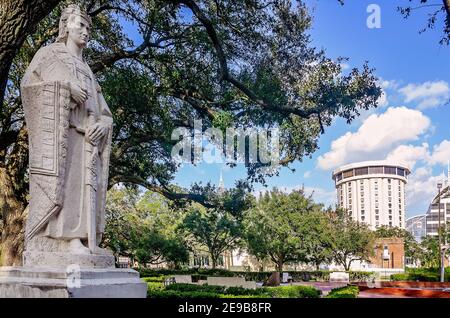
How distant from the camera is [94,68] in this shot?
41.8 ft

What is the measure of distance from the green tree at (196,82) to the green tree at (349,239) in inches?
1082

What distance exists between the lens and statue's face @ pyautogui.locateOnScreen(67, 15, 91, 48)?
538cm

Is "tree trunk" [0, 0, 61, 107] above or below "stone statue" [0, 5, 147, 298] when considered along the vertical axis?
above

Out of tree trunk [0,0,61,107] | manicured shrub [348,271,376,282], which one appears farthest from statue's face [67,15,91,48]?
manicured shrub [348,271,376,282]

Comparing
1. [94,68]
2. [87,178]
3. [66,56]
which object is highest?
[94,68]

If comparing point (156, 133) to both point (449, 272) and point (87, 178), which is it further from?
point (449, 272)

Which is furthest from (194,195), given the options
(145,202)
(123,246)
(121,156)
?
(145,202)

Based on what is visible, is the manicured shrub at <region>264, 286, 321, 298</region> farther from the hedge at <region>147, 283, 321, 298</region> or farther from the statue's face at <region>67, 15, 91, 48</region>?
the statue's face at <region>67, 15, 91, 48</region>

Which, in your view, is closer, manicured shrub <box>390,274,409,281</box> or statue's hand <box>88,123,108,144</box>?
statue's hand <box>88,123,108,144</box>

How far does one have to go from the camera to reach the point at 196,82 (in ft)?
46.1

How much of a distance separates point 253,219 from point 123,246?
10.6 m

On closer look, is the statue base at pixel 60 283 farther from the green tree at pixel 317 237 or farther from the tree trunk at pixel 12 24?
the green tree at pixel 317 237

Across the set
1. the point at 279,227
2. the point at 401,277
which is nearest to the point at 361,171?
the point at 401,277

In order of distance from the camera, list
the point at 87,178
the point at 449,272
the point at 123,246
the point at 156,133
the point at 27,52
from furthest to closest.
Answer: the point at 449,272, the point at 123,246, the point at 156,133, the point at 27,52, the point at 87,178
